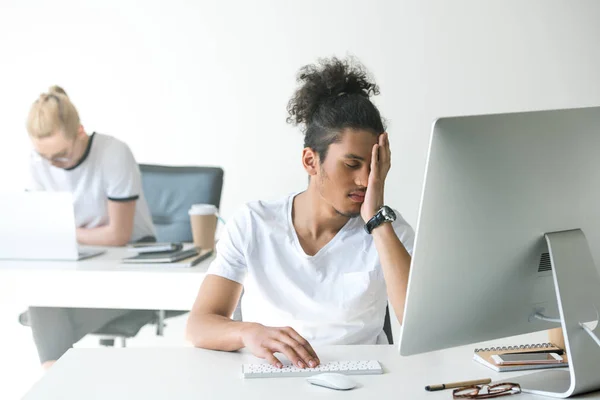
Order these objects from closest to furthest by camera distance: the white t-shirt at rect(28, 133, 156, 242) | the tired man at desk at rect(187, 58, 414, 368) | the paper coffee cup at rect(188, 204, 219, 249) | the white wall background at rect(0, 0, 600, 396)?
the tired man at desk at rect(187, 58, 414, 368) → the paper coffee cup at rect(188, 204, 219, 249) → the white t-shirt at rect(28, 133, 156, 242) → the white wall background at rect(0, 0, 600, 396)

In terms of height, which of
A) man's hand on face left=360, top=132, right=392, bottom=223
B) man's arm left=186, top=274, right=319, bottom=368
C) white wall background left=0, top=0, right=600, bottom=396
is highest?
white wall background left=0, top=0, right=600, bottom=396

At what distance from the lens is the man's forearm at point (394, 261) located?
5.08ft

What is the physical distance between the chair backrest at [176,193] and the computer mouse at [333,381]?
1993mm

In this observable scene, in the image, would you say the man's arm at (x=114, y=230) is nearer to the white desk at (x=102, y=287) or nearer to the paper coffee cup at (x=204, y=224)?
→ the paper coffee cup at (x=204, y=224)

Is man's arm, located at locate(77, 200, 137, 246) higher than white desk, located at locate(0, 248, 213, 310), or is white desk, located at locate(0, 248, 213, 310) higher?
man's arm, located at locate(77, 200, 137, 246)

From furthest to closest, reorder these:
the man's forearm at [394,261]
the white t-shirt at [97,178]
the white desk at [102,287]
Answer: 1. the white t-shirt at [97,178]
2. the white desk at [102,287]
3. the man's forearm at [394,261]

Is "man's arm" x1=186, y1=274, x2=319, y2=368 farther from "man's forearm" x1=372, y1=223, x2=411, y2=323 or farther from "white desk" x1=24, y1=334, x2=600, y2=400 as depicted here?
"man's forearm" x1=372, y1=223, x2=411, y2=323

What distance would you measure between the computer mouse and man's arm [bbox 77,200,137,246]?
1797 millimetres

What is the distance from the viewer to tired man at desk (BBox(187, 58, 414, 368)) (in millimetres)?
1668

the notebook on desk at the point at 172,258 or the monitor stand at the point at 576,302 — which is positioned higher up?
the monitor stand at the point at 576,302

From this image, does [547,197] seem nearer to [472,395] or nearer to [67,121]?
[472,395]

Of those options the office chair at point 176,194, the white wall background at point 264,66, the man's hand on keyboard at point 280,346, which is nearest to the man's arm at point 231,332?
the man's hand on keyboard at point 280,346

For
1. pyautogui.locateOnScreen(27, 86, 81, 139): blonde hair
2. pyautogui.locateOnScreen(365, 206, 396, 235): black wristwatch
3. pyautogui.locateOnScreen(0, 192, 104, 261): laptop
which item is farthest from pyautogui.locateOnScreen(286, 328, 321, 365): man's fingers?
pyautogui.locateOnScreen(27, 86, 81, 139): blonde hair

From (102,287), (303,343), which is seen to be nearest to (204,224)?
(102,287)
